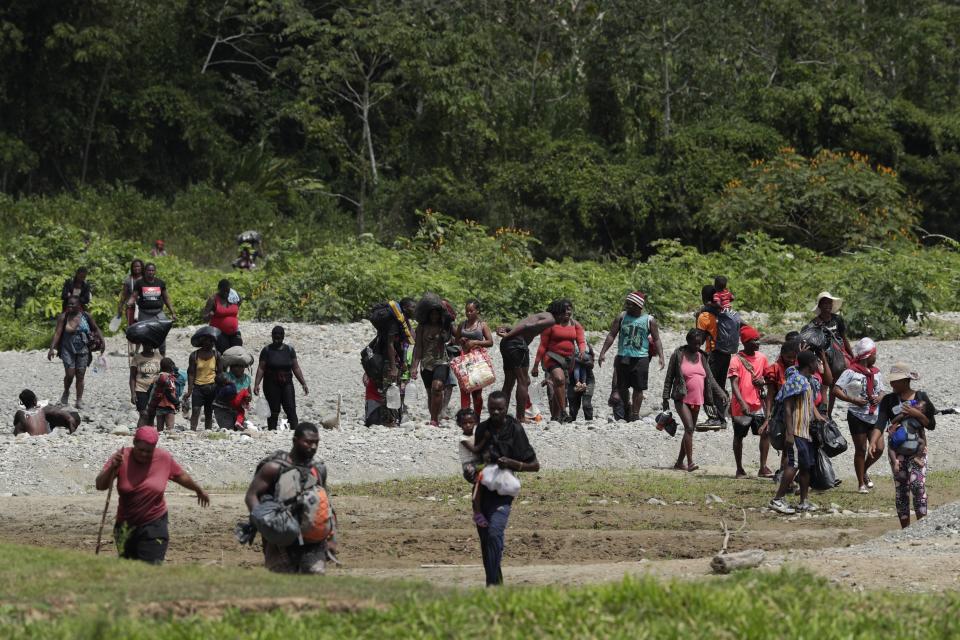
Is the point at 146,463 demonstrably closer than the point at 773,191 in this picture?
Yes

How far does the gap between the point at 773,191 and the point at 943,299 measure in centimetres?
754

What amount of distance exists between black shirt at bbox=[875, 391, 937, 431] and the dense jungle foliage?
74.4 feet

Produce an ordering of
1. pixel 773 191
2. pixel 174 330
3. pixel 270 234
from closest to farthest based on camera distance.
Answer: pixel 174 330 < pixel 773 191 < pixel 270 234

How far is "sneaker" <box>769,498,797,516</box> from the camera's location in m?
13.4

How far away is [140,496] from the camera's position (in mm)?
9445

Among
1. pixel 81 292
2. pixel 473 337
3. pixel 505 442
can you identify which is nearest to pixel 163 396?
pixel 473 337

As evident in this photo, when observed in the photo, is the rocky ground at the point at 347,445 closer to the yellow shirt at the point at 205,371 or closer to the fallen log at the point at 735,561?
the yellow shirt at the point at 205,371

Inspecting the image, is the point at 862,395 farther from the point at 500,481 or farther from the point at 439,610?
the point at 439,610

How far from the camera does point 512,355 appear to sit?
16.9 metres

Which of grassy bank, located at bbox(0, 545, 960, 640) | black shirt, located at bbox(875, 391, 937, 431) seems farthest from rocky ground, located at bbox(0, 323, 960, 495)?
grassy bank, located at bbox(0, 545, 960, 640)

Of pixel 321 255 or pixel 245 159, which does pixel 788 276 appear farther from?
pixel 245 159

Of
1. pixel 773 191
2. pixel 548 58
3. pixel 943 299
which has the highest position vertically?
pixel 548 58

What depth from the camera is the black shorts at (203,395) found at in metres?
16.5

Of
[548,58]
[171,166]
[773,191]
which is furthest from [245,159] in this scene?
[773,191]
